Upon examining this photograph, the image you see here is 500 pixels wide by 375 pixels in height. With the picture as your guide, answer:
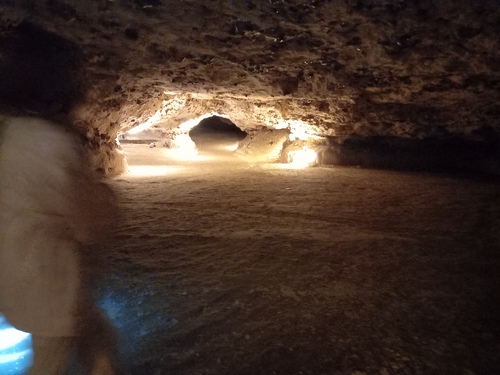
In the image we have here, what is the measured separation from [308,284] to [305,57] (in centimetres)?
365

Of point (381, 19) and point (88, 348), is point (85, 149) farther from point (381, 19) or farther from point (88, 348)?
point (381, 19)

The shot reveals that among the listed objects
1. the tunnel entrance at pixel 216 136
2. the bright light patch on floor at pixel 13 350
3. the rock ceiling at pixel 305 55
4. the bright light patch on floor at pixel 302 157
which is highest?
the rock ceiling at pixel 305 55

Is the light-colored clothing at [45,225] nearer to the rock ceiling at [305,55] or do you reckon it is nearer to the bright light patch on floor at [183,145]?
the rock ceiling at [305,55]

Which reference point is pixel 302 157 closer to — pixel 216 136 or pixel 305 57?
pixel 305 57

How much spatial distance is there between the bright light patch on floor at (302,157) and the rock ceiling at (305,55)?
110 cm

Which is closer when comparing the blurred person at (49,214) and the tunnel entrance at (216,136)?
the blurred person at (49,214)

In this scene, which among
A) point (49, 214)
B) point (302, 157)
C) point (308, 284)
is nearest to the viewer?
point (308, 284)

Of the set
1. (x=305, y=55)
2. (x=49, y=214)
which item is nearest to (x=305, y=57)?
(x=305, y=55)

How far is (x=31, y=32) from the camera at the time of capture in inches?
184

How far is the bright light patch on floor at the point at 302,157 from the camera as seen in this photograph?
8016 millimetres

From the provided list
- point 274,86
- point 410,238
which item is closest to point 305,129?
point 274,86

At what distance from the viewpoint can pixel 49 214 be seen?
127 inches

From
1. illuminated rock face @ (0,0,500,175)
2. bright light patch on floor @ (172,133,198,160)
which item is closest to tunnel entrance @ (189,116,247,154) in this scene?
bright light patch on floor @ (172,133,198,160)

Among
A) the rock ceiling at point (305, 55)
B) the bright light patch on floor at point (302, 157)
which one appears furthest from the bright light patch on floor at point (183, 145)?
the rock ceiling at point (305, 55)
